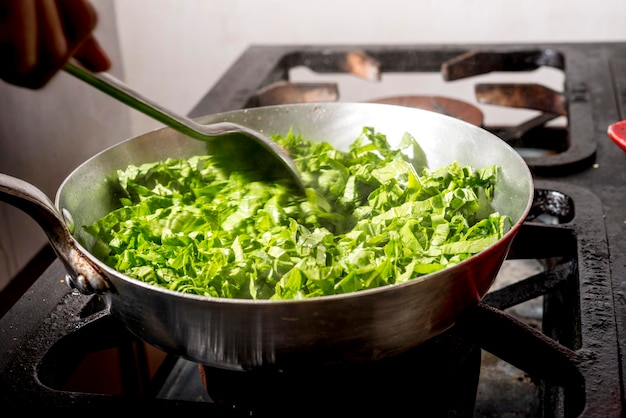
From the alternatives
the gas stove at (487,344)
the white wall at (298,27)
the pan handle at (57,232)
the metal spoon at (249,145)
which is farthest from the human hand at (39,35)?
the white wall at (298,27)

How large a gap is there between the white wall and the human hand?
10.3 ft

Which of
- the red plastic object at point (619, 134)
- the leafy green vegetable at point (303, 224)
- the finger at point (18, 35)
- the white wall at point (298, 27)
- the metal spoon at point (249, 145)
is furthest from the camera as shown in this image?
the white wall at point (298, 27)

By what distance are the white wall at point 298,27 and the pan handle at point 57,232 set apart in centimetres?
315

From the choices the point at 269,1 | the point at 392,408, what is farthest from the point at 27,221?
the point at 392,408

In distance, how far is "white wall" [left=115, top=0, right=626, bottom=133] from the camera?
3594 mm

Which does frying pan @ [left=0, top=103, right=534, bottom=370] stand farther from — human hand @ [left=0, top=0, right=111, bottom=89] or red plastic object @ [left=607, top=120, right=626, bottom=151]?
red plastic object @ [left=607, top=120, right=626, bottom=151]

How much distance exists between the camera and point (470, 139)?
1.26m

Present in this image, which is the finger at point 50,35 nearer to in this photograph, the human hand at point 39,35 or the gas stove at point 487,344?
the human hand at point 39,35

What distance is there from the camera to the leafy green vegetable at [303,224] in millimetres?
945

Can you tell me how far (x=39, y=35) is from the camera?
0.78m

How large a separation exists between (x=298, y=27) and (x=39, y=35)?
3242 mm

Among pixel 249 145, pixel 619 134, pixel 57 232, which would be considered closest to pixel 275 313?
pixel 57 232

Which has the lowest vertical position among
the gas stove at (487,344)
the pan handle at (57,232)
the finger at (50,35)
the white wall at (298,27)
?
the white wall at (298,27)

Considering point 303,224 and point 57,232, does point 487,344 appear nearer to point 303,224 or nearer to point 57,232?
point 303,224
